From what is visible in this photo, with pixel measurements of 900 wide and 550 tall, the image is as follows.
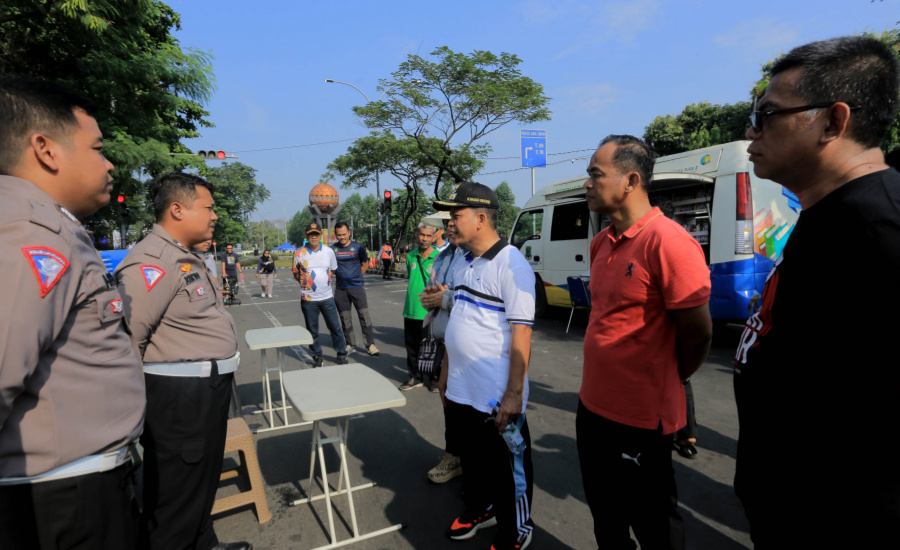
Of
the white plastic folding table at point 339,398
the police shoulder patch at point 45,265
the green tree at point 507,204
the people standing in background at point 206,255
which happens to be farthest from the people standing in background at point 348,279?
the green tree at point 507,204

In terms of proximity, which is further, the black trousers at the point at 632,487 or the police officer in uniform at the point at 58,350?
the black trousers at the point at 632,487

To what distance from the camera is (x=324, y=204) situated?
18.4m

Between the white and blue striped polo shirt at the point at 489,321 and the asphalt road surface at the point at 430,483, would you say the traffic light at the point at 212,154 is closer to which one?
the asphalt road surface at the point at 430,483

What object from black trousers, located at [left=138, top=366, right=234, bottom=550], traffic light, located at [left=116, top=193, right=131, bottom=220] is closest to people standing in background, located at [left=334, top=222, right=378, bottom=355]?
black trousers, located at [left=138, top=366, right=234, bottom=550]

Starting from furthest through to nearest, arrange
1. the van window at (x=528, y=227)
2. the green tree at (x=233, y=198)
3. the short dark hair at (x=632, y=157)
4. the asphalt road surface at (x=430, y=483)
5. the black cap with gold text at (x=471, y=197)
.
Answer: the green tree at (x=233, y=198) < the van window at (x=528, y=227) < the asphalt road surface at (x=430, y=483) < the black cap with gold text at (x=471, y=197) < the short dark hair at (x=632, y=157)

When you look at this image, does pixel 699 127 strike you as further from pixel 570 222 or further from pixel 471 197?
pixel 471 197

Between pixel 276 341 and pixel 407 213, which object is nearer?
pixel 276 341

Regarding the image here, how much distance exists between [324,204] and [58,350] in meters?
17.9

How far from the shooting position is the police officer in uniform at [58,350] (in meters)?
1.08

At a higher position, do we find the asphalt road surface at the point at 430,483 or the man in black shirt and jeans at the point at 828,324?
the man in black shirt and jeans at the point at 828,324

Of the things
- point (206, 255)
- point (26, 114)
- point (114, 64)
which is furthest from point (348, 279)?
point (114, 64)

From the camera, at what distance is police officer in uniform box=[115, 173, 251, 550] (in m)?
2.07

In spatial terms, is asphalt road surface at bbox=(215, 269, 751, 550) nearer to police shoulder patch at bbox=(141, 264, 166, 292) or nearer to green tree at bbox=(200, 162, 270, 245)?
police shoulder patch at bbox=(141, 264, 166, 292)

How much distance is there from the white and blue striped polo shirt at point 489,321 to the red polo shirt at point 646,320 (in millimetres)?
463
